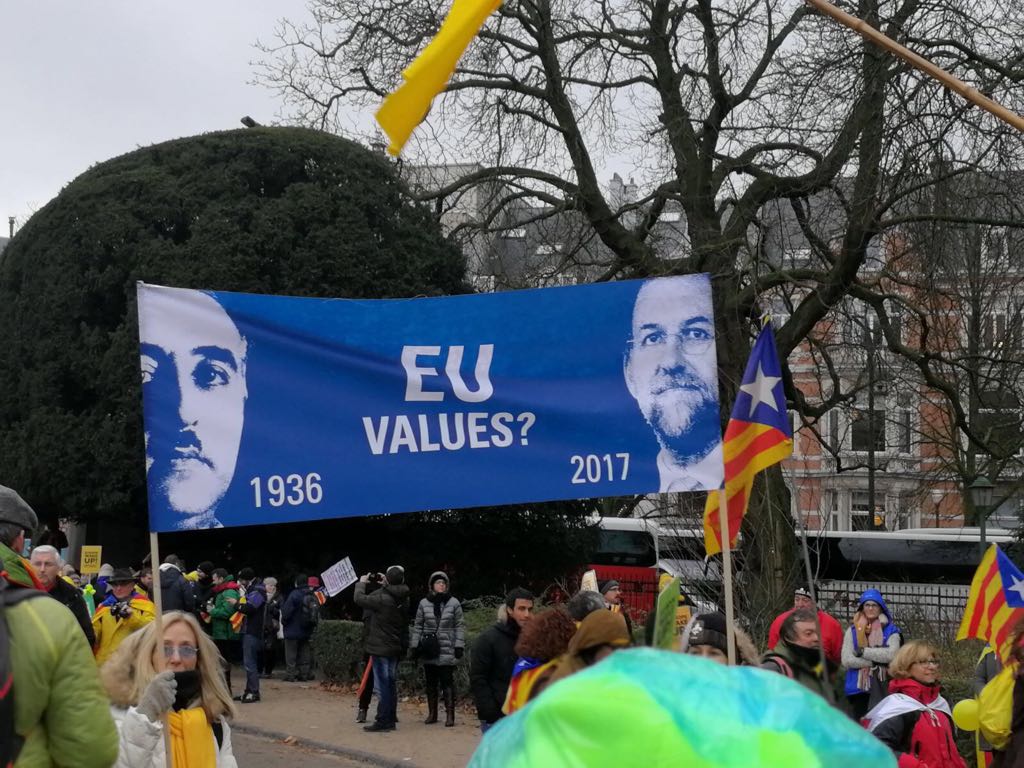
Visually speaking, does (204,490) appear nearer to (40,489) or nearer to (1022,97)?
(1022,97)

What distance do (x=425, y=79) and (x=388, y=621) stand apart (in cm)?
1035

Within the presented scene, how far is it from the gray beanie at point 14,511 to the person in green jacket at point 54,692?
2.49 ft

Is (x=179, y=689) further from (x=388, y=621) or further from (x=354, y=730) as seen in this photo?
(x=354, y=730)

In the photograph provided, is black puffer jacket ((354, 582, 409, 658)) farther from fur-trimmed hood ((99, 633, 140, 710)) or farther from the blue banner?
fur-trimmed hood ((99, 633, 140, 710))

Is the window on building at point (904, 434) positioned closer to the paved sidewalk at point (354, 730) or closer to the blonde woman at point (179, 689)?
the paved sidewalk at point (354, 730)

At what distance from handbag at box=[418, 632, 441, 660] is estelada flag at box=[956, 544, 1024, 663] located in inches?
285

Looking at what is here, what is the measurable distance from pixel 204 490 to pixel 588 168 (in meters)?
16.0

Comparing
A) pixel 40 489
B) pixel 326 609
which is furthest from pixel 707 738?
pixel 40 489

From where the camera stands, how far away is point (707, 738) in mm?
1513

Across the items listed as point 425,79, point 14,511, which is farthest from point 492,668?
point 14,511

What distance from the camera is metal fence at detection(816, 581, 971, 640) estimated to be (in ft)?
58.6

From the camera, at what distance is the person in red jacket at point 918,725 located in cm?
638

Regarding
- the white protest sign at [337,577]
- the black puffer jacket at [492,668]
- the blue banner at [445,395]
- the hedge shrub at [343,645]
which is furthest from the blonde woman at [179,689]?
the hedge shrub at [343,645]

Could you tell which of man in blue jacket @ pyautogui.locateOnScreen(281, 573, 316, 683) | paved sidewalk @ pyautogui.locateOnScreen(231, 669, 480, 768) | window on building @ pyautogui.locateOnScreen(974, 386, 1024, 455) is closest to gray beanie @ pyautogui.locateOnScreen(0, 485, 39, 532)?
paved sidewalk @ pyautogui.locateOnScreen(231, 669, 480, 768)
